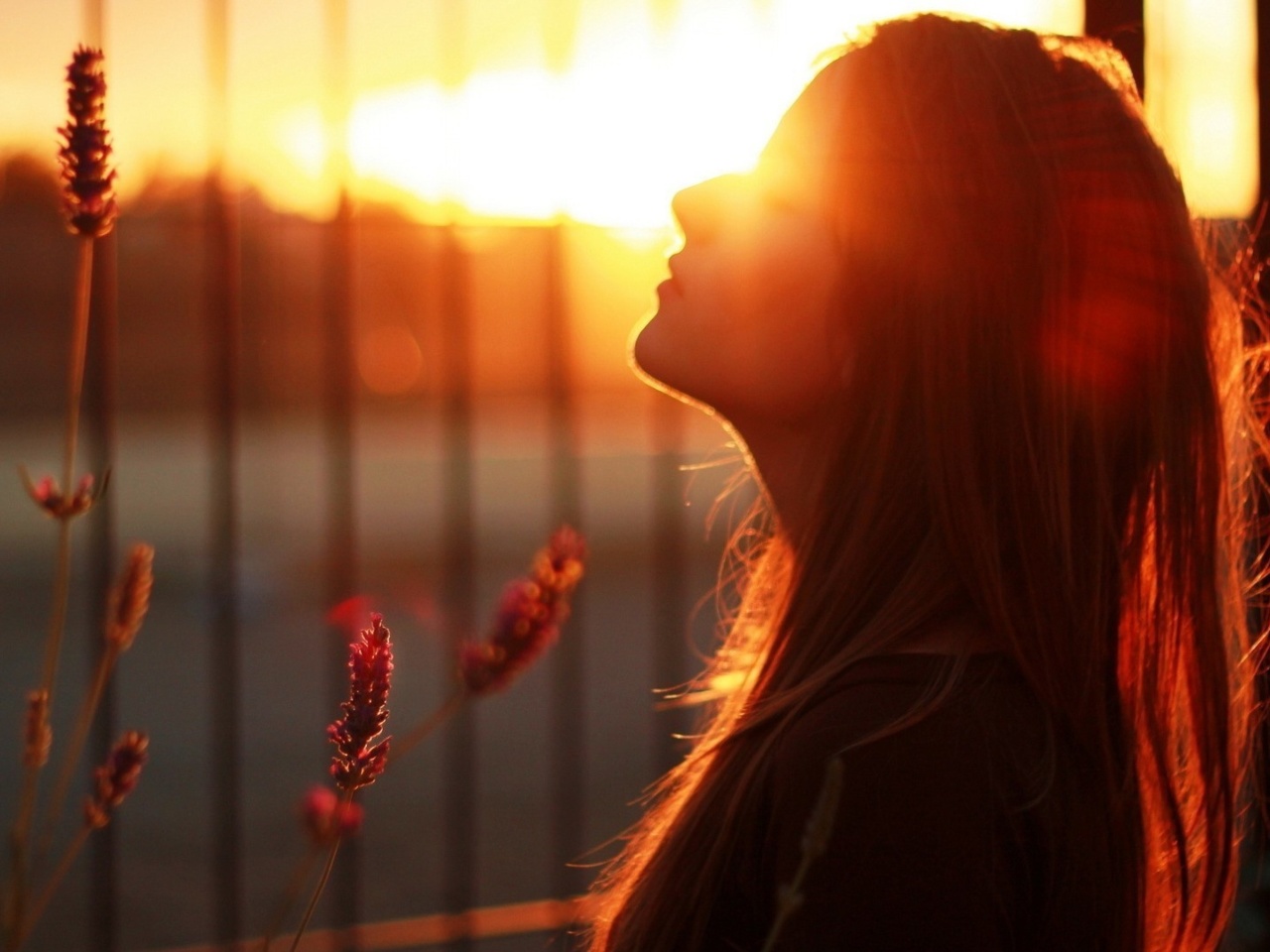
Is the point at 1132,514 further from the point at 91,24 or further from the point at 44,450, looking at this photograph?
the point at 44,450

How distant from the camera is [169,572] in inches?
506

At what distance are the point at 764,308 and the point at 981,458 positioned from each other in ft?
0.78

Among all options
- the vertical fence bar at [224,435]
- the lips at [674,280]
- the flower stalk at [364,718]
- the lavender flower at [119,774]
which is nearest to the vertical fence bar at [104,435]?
the vertical fence bar at [224,435]

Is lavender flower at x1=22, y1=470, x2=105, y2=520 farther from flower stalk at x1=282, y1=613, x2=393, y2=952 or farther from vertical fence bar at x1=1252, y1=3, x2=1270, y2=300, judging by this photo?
vertical fence bar at x1=1252, y1=3, x2=1270, y2=300

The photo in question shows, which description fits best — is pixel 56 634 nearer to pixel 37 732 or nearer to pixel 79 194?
pixel 37 732

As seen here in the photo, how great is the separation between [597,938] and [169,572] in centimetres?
1216

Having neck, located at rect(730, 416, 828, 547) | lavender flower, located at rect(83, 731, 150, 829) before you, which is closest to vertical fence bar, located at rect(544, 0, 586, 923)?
neck, located at rect(730, 416, 828, 547)

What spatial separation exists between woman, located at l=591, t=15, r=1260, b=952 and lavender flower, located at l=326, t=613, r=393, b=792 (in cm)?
36

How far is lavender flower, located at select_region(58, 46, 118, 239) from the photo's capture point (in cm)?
83

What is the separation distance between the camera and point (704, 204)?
55.8 inches

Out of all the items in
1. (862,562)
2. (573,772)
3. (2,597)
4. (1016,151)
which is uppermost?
(1016,151)

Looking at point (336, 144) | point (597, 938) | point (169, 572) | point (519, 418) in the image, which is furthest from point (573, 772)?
point (519, 418)

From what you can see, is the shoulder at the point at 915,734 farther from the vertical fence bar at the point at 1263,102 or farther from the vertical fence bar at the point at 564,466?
the vertical fence bar at the point at 1263,102

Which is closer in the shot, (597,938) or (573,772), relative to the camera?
(597,938)
